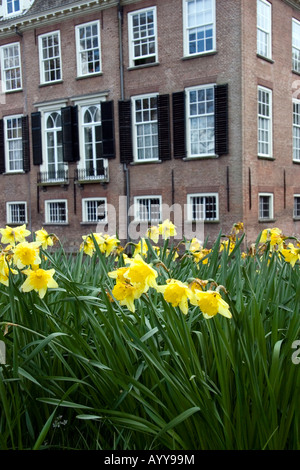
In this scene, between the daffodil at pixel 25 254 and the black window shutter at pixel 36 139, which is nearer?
the daffodil at pixel 25 254

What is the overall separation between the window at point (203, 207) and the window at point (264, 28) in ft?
15.8

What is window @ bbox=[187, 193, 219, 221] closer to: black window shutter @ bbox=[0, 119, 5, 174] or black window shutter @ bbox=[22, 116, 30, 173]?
black window shutter @ bbox=[22, 116, 30, 173]

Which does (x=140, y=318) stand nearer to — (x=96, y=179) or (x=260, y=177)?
(x=260, y=177)

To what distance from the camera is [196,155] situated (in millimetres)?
15844

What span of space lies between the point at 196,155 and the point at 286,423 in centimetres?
1455

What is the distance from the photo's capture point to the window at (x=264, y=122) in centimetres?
1605

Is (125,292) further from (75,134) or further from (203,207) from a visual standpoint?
(75,134)

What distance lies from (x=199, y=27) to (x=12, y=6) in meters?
8.89

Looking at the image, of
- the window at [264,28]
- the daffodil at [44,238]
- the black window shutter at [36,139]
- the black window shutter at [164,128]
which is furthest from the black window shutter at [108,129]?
the daffodil at [44,238]

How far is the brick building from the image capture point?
1533 cm

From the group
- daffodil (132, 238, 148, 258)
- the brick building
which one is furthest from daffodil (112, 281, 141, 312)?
the brick building

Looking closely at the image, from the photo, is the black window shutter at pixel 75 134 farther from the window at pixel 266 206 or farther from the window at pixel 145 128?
the window at pixel 266 206

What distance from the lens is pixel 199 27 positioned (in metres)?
15.7
